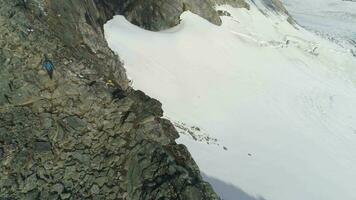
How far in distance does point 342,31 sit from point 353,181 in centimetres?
3196

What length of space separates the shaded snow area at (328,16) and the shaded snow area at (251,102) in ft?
50.4

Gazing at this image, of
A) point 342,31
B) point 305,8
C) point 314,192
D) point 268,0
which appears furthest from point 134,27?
point 305,8

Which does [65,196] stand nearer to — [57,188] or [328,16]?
[57,188]

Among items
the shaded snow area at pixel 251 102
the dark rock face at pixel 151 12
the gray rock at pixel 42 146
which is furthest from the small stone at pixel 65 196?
the dark rock face at pixel 151 12

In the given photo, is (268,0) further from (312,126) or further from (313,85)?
(312,126)

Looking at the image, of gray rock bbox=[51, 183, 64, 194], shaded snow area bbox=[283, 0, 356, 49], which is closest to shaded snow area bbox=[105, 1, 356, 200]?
gray rock bbox=[51, 183, 64, 194]

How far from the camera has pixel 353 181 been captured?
57.5 feet

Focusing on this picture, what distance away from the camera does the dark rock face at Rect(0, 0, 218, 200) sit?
30.0 feet

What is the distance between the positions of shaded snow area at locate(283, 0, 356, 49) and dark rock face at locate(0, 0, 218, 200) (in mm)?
33218

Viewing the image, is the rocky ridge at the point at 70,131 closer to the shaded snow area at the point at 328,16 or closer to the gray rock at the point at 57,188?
the gray rock at the point at 57,188

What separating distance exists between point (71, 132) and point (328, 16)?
48790 mm

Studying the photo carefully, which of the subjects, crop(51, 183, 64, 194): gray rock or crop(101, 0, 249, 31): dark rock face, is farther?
crop(101, 0, 249, 31): dark rock face

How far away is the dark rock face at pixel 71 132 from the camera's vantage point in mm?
9141

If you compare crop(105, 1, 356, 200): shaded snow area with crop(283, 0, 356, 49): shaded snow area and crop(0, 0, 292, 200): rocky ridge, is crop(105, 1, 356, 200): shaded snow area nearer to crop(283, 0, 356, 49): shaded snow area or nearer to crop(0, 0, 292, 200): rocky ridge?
crop(0, 0, 292, 200): rocky ridge
